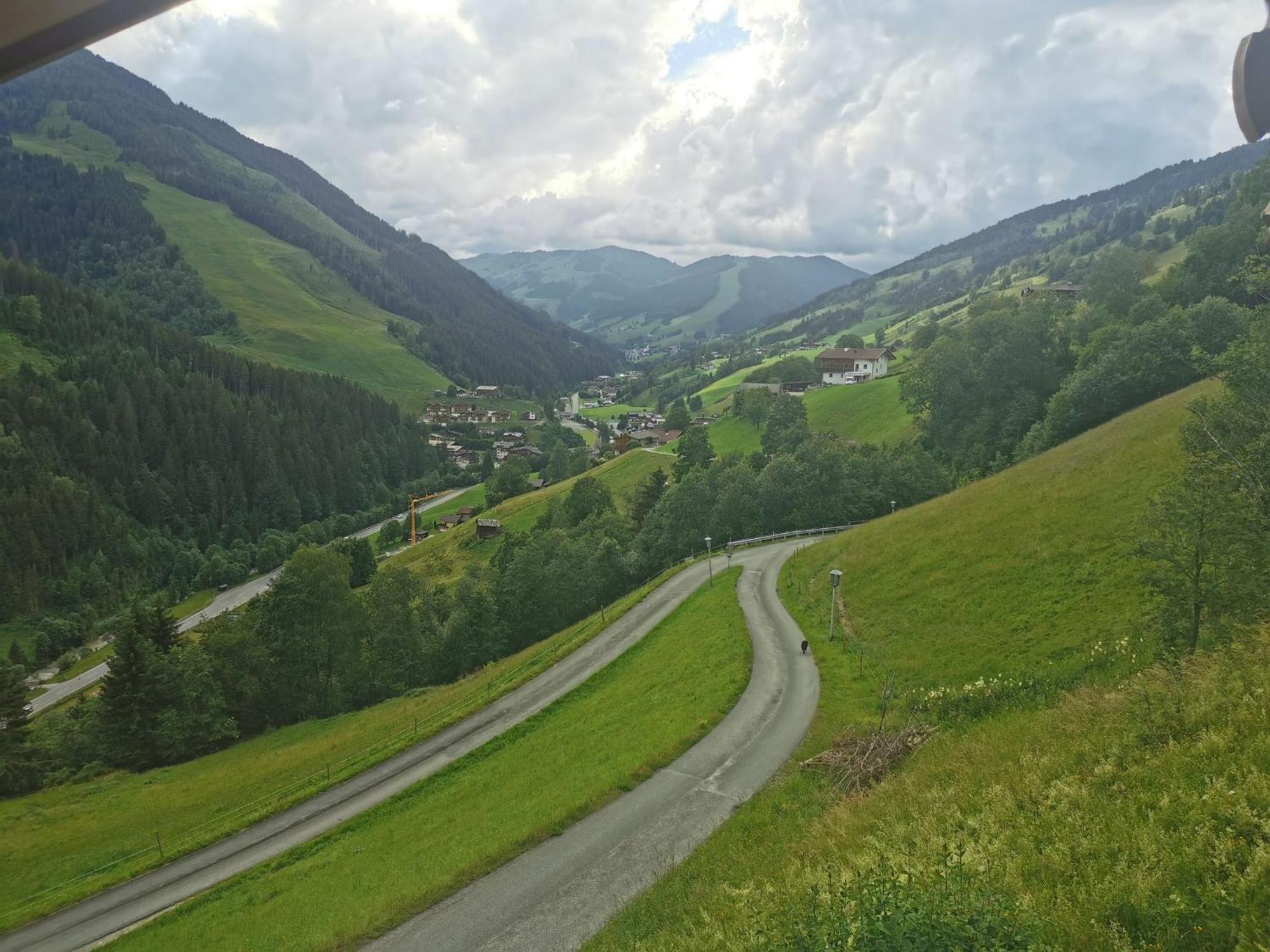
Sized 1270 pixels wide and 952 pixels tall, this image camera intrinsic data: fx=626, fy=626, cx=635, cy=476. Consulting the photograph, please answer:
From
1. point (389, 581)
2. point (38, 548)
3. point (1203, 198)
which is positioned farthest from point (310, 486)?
point (1203, 198)

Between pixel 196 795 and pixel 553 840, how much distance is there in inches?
978

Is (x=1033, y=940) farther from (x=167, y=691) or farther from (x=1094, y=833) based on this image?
(x=167, y=691)

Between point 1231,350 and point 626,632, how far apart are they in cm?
3340

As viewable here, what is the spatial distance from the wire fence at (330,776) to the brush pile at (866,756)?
1944 cm

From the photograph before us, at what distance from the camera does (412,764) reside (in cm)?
2689

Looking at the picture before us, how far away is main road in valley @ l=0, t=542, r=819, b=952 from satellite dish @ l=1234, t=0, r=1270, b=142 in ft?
53.0

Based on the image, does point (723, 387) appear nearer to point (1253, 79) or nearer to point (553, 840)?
point (553, 840)

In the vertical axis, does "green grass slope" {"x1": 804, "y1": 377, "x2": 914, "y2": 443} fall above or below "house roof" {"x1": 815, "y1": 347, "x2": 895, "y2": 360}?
below

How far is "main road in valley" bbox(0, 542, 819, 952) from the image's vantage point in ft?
48.9

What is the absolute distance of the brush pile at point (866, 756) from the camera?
50.8 ft

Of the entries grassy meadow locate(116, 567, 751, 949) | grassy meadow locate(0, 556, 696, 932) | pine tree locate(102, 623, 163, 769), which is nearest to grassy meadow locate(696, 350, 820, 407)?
grassy meadow locate(0, 556, 696, 932)

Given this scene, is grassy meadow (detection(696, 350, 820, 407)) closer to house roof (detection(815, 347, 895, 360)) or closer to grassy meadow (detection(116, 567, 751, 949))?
house roof (detection(815, 347, 895, 360))

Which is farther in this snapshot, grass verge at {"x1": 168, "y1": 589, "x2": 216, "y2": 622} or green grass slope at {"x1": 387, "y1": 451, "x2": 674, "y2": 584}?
grass verge at {"x1": 168, "y1": 589, "x2": 216, "y2": 622}

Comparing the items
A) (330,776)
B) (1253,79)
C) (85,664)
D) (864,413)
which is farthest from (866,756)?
(85,664)
